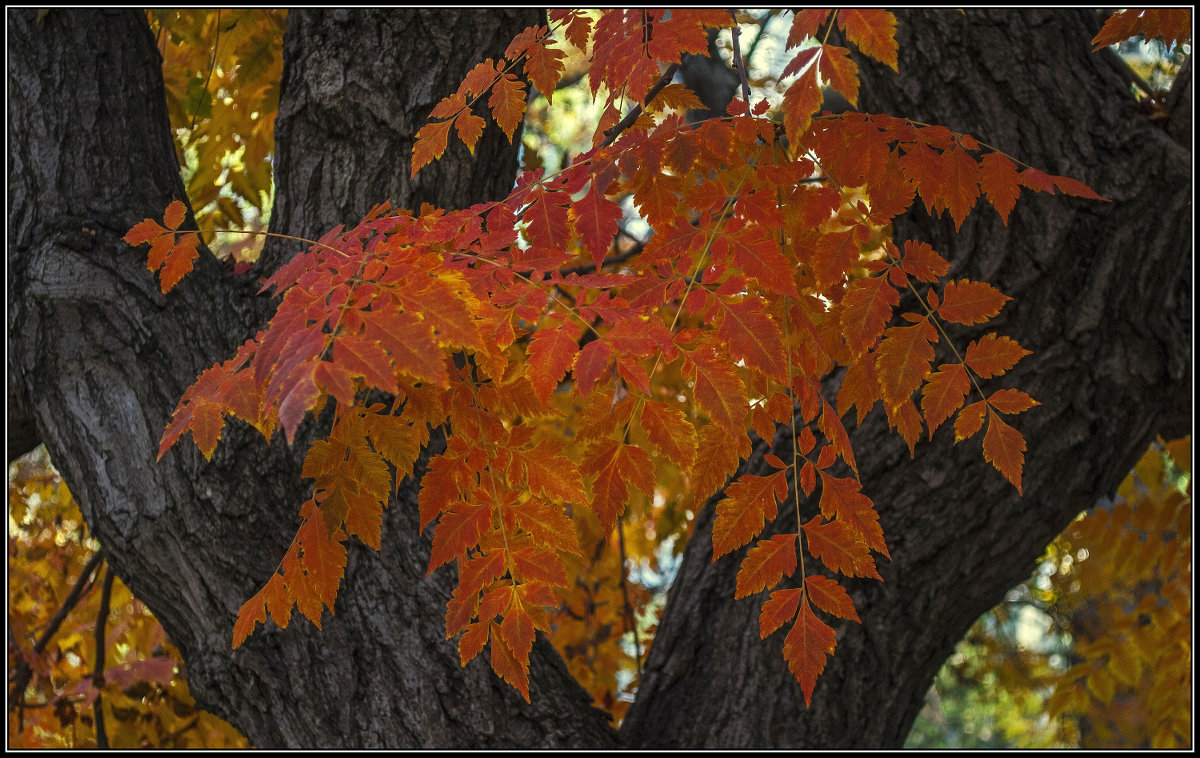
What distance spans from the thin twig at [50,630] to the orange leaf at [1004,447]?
7.38 ft

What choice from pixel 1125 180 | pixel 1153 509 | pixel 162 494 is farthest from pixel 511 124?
pixel 1153 509

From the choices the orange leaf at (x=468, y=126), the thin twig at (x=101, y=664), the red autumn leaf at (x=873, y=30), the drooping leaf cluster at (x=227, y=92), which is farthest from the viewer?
the thin twig at (x=101, y=664)

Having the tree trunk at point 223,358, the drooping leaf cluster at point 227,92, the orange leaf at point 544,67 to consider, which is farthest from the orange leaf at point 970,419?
the drooping leaf cluster at point 227,92

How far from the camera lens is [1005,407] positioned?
3.85 feet

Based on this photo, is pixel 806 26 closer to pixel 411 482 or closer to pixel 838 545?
pixel 838 545

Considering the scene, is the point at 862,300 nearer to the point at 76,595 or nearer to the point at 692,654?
the point at 692,654

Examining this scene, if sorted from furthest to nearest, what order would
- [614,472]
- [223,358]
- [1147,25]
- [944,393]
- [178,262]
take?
[223,358]
[1147,25]
[178,262]
[944,393]
[614,472]

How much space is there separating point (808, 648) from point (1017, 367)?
1.05 m

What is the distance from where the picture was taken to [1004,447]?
1170 millimetres

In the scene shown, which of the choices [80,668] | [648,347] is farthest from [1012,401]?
[80,668]

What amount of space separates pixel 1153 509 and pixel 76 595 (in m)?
3.42

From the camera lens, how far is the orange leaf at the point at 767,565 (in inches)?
46.3

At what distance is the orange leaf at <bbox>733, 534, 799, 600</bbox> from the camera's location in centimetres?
118

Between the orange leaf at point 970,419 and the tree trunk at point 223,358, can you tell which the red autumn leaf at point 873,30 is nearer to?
the orange leaf at point 970,419
